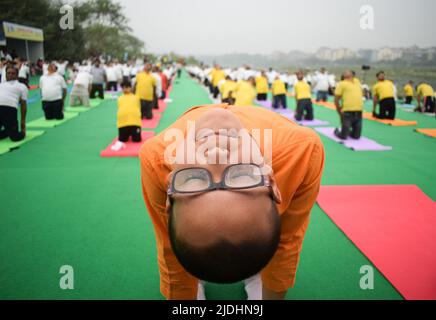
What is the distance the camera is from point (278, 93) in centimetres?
1195

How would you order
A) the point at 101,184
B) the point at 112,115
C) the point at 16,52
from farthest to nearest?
the point at 16,52 → the point at 112,115 → the point at 101,184

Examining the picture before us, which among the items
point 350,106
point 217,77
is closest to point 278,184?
point 350,106

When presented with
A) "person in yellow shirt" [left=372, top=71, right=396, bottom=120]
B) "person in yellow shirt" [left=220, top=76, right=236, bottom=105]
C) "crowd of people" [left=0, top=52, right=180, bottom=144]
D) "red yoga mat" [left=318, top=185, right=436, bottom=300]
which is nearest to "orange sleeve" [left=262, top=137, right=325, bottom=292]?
"red yoga mat" [left=318, top=185, right=436, bottom=300]

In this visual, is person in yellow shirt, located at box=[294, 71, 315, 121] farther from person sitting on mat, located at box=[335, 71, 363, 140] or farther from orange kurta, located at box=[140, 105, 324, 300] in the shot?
orange kurta, located at box=[140, 105, 324, 300]

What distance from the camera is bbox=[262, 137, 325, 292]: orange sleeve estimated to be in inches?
53.8

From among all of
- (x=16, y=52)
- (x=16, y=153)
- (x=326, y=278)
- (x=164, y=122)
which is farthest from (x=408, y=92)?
(x=16, y=52)

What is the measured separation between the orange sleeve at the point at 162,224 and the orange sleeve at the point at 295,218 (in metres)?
0.47

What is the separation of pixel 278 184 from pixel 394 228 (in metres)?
2.66

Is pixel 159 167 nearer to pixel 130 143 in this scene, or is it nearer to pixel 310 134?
pixel 310 134

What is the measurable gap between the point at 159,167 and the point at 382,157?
610cm

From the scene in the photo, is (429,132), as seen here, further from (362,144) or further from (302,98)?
(302,98)

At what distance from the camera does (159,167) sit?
1275mm

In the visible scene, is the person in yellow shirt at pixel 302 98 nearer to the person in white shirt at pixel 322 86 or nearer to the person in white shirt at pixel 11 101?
the person in white shirt at pixel 322 86

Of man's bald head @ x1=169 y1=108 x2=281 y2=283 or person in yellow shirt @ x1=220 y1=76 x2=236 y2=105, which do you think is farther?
person in yellow shirt @ x1=220 y1=76 x2=236 y2=105
